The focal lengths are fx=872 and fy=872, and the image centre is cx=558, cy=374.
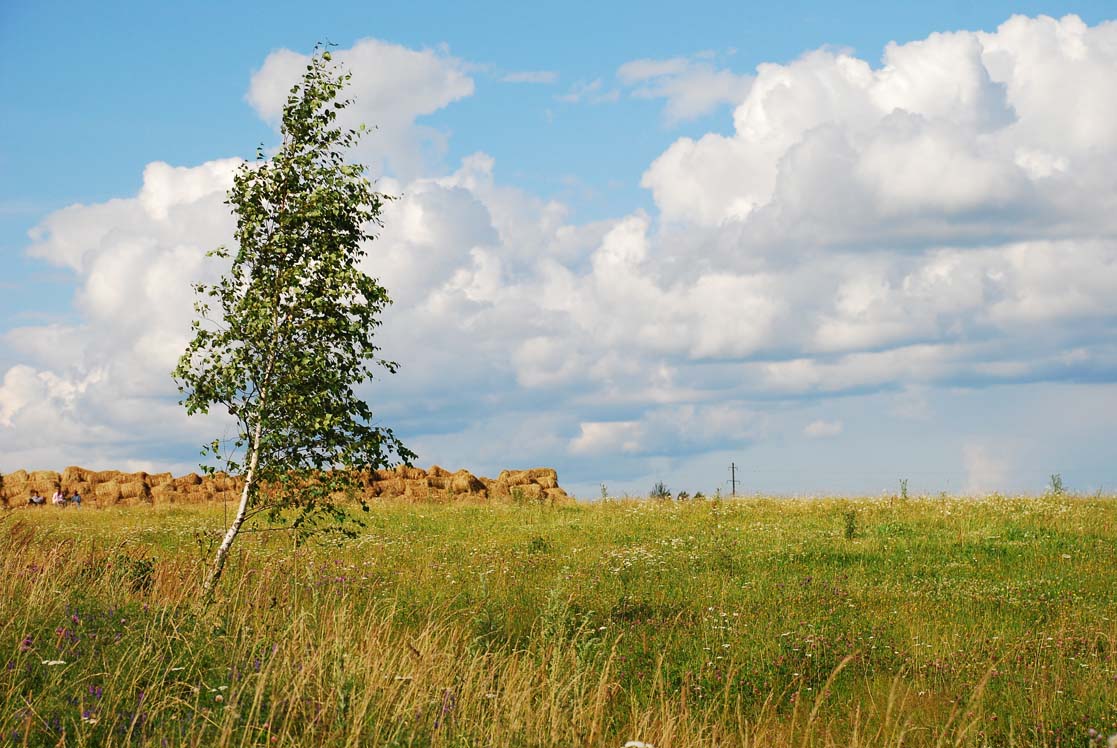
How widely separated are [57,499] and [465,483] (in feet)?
55.9

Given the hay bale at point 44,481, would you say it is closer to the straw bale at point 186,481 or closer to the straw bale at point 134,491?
the straw bale at point 134,491

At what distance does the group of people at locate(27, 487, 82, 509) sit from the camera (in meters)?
36.9

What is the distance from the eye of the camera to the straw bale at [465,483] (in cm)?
3797

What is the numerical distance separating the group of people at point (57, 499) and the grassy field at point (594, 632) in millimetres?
12308

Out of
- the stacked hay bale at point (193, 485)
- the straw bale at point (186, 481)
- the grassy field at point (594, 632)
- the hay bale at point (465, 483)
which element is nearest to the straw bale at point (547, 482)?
the stacked hay bale at point (193, 485)

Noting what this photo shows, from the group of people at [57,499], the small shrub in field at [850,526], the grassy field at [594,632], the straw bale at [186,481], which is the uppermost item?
the straw bale at [186,481]

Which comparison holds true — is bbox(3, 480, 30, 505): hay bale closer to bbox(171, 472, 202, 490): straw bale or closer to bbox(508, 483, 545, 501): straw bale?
bbox(171, 472, 202, 490): straw bale

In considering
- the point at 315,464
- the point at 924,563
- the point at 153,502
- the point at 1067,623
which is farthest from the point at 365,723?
the point at 153,502

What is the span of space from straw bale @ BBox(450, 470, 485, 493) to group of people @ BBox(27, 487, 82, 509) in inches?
593

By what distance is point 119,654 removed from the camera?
7527 millimetres

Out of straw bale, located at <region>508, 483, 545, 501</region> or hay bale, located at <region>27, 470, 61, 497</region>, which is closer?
straw bale, located at <region>508, 483, 545, 501</region>

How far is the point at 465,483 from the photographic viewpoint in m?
38.2

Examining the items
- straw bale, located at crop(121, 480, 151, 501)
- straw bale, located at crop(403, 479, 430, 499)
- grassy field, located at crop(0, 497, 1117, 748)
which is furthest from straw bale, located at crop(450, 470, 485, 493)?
straw bale, located at crop(121, 480, 151, 501)

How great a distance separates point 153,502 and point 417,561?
26421mm
